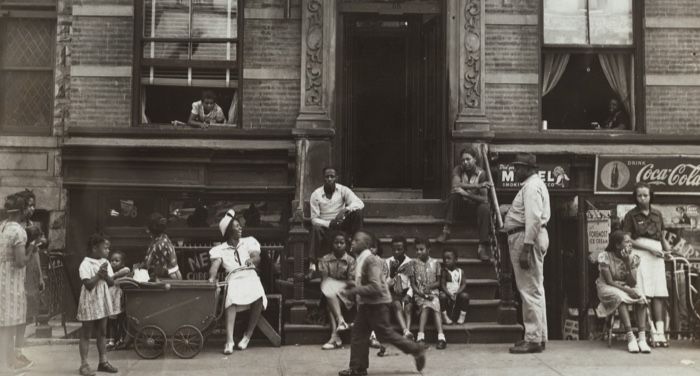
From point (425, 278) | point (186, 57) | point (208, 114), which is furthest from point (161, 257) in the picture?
point (186, 57)

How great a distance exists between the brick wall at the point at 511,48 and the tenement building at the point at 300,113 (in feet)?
0.07

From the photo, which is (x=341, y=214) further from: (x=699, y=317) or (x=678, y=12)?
A: (x=678, y=12)

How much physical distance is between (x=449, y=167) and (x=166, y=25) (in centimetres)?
487

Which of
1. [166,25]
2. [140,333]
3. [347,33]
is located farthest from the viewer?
[347,33]

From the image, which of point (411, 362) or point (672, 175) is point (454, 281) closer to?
point (411, 362)

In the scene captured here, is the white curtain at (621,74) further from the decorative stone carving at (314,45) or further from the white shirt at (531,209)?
the decorative stone carving at (314,45)

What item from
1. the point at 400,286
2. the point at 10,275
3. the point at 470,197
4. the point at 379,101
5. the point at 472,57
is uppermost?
the point at 472,57

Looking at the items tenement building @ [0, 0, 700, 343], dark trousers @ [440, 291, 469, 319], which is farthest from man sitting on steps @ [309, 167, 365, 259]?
dark trousers @ [440, 291, 469, 319]

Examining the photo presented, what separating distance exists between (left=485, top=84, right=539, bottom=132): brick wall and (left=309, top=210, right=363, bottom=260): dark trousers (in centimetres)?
304

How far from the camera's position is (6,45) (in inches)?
494

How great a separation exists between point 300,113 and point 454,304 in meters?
3.87

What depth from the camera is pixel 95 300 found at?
8.03 m

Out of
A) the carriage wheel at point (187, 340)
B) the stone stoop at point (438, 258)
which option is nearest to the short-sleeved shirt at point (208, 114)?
the stone stoop at point (438, 258)

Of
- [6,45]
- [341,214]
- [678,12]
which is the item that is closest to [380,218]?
[341,214]
